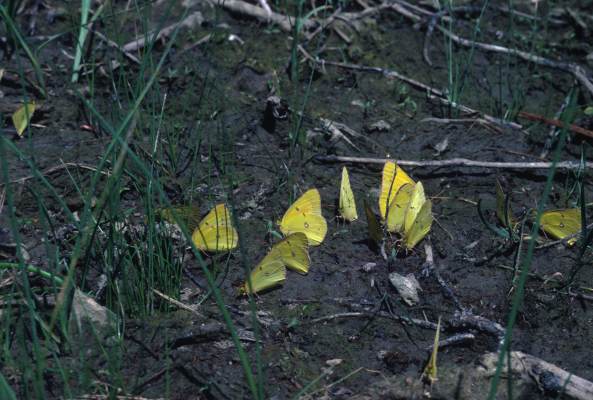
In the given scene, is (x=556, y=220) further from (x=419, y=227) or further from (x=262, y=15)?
(x=262, y=15)

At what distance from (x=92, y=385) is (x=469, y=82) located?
2937 millimetres

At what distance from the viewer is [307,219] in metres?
3.00

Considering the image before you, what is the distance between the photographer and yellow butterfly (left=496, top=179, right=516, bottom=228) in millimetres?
2994

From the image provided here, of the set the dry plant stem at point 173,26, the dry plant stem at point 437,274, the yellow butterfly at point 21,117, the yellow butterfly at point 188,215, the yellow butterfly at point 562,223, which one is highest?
the dry plant stem at point 173,26

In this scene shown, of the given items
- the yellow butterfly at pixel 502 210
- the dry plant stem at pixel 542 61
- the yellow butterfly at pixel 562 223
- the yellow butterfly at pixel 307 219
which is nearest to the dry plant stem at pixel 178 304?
the yellow butterfly at pixel 307 219

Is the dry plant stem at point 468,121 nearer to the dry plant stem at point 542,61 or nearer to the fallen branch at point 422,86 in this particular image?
the fallen branch at point 422,86

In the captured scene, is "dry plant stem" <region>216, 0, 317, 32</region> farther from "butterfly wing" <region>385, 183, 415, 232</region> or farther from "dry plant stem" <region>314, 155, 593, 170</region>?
"butterfly wing" <region>385, 183, 415, 232</region>

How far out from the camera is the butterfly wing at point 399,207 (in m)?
2.98

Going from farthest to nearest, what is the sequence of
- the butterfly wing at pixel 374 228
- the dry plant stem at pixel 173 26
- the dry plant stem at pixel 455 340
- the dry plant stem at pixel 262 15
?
the dry plant stem at pixel 262 15
the dry plant stem at pixel 173 26
the butterfly wing at pixel 374 228
the dry plant stem at pixel 455 340

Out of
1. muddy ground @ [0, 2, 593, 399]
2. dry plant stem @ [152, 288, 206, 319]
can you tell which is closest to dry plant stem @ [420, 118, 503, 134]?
muddy ground @ [0, 2, 593, 399]

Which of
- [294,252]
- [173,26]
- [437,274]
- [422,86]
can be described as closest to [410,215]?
[437,274]

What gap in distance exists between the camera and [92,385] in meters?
2.11

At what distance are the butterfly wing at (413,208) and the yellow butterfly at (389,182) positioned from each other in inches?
3.3

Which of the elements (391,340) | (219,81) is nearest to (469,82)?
(219,81)
